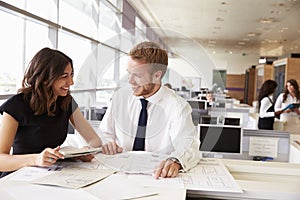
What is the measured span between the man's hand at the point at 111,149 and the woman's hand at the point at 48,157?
22 centimetres

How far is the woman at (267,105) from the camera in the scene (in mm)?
4763

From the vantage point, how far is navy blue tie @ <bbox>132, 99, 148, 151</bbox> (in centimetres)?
138

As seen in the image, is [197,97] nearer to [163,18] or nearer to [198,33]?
[163,18]

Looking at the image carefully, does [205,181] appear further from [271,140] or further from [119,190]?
[271,140]

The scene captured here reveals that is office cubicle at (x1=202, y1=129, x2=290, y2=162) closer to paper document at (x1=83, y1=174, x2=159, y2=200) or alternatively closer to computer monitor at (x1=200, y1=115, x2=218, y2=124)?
computer monitor at (x1=200, y1=115, x2=218, y2=124)

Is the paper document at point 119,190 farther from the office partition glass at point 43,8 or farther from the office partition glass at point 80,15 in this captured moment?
the office partition glass at point 80,15

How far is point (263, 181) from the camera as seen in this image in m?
1.23

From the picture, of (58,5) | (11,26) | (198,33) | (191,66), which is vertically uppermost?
(198,33)

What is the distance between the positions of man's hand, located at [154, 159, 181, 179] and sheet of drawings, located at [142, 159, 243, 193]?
0.02 meters

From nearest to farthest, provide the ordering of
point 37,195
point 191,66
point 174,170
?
point 37,195, point 174,170, point 191,66

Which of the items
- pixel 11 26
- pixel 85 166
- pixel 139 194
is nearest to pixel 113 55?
pixel 85 166

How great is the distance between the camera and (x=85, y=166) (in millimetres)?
1277

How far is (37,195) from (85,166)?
0.34 m

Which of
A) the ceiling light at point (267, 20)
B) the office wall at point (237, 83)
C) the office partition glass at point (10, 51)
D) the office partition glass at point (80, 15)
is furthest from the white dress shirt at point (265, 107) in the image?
the office wall at point (237, 83)
